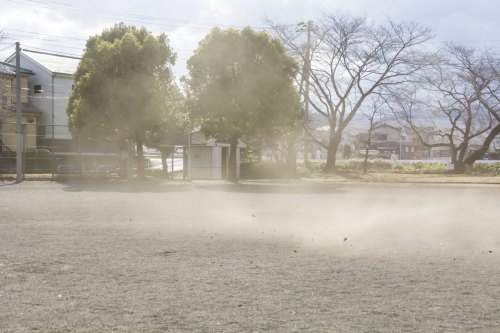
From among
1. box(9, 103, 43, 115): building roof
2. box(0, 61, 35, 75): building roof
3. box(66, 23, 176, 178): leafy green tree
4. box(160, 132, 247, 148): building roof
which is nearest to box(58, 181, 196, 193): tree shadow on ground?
box(66, 23, 176, 178): leafy green tree

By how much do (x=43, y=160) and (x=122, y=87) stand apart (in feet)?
23.3

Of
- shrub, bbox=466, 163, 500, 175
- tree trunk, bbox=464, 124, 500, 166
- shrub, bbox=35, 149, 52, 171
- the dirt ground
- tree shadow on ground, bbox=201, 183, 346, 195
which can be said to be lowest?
tree shadow on ground, bbox=201, 183, 346, 195

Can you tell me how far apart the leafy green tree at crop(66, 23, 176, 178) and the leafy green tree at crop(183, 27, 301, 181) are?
6.33ft

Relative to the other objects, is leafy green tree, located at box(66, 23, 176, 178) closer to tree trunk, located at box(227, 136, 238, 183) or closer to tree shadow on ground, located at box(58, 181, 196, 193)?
tree trunk, located at box(227, 136, 238, 183)

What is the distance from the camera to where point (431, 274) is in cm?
695

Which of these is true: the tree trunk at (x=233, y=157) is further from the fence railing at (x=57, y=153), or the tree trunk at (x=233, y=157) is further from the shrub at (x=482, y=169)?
the shrub at (x=482, y=169)

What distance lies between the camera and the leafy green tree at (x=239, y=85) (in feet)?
99.1

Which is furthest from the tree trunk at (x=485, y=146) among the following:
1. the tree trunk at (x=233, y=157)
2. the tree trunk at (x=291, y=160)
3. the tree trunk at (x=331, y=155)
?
the tree trunk at (x=233, y=157)

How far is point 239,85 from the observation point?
3005 centimetres

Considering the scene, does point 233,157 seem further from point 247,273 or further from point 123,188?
point 247,273

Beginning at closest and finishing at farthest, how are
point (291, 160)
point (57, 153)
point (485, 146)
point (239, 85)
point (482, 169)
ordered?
point (239, 85) → point (57, 153) → point (482, 169) → point (291, 160) → point (485, 146)

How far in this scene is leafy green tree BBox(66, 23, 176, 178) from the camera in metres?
30.7

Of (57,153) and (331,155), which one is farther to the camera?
(331,155)

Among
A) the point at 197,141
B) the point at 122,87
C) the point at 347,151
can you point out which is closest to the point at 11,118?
the point at 197,141
